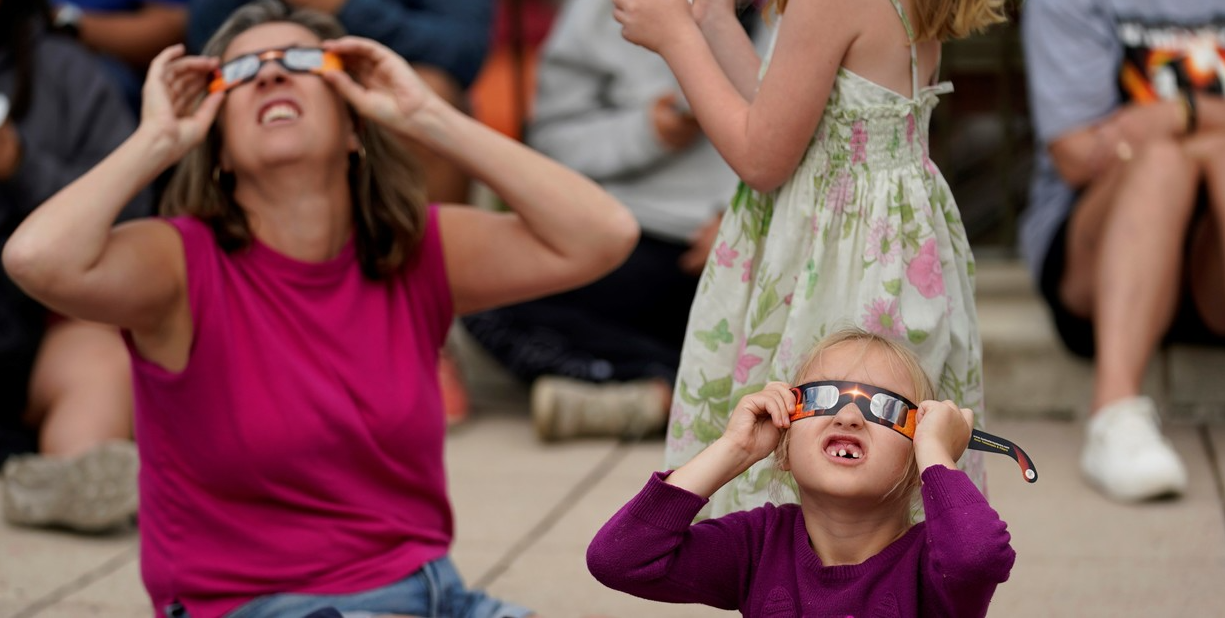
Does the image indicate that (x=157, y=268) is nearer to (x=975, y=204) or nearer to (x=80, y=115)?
(x=80, y=115)

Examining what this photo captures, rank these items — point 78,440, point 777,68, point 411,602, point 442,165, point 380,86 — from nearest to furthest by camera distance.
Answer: point 777,68, point 411,602, point 380,86, point 78,440, point 442,165

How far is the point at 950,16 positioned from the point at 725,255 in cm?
52

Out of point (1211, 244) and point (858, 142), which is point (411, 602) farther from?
point (1211, 244)

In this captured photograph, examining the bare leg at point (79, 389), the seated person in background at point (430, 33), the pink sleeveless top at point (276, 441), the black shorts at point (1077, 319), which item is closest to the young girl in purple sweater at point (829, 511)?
the pink sleeveless top at point (276, 441)

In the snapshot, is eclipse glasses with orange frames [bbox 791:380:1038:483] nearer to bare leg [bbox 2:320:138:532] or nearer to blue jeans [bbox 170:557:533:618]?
blue jeans [bbox 170:557:533:618]

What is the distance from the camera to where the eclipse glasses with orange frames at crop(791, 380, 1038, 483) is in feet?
6.64

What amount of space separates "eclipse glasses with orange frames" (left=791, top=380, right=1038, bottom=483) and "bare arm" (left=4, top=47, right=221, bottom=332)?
120 centimetres

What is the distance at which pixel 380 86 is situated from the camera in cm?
290

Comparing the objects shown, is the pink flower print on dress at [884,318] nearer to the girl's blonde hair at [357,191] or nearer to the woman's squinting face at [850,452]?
the woman's squinting face at [850,452]

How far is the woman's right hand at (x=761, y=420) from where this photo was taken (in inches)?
81.6

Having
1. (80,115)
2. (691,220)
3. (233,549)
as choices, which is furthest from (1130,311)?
(80,115)

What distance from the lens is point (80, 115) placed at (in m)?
4.22

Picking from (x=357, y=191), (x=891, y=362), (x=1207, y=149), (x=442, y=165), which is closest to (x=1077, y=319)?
(x=1207, y=149)

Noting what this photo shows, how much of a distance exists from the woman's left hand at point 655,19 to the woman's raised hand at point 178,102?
0.82 m
